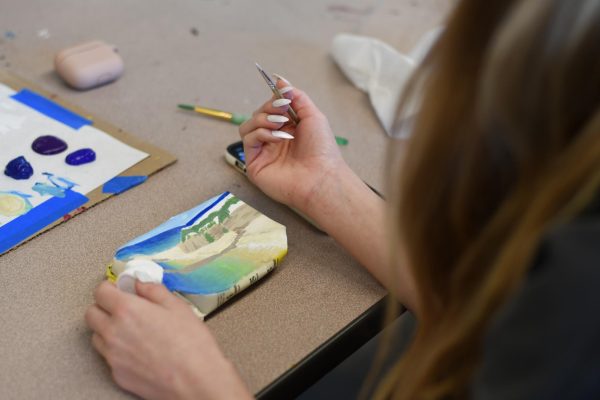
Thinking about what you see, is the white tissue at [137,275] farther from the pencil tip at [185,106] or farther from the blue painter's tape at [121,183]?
the pencil tip at [185,106]

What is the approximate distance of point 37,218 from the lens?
2.40ft

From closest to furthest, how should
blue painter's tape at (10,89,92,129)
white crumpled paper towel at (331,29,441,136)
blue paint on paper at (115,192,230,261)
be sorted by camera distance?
blue paint on paper at (115,192,230,261) < blue painter's tape at (10,89,92,129) < white crumpled paper towel at (331,29,441,136)

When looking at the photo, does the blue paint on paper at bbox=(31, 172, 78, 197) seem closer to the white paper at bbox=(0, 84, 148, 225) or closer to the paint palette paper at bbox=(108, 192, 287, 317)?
the white paper at bbox=(0, 84, 148, 225)

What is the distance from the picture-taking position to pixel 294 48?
1.14m

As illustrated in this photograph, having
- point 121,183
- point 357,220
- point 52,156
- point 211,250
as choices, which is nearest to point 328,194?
point 357,220

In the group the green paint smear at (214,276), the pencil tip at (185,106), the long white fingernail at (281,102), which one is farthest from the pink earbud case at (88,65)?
the green paint smear at (214,276)

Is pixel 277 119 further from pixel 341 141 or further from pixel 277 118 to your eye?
pixel 341 141

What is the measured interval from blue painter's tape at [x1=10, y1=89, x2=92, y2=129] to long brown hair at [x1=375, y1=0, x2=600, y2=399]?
0.57 m

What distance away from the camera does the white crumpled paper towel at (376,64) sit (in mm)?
1012

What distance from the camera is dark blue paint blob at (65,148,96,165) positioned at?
32.1 inches

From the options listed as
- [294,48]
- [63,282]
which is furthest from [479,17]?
[294,48]

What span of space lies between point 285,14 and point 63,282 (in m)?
0.77

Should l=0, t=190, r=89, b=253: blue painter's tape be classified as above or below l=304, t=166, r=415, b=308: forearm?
below

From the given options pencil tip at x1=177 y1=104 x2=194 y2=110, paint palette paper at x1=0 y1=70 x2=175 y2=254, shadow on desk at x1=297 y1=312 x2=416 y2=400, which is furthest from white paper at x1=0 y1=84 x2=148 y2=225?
shadow on desk at x1=297 y1=312 x2=416 y2=400
